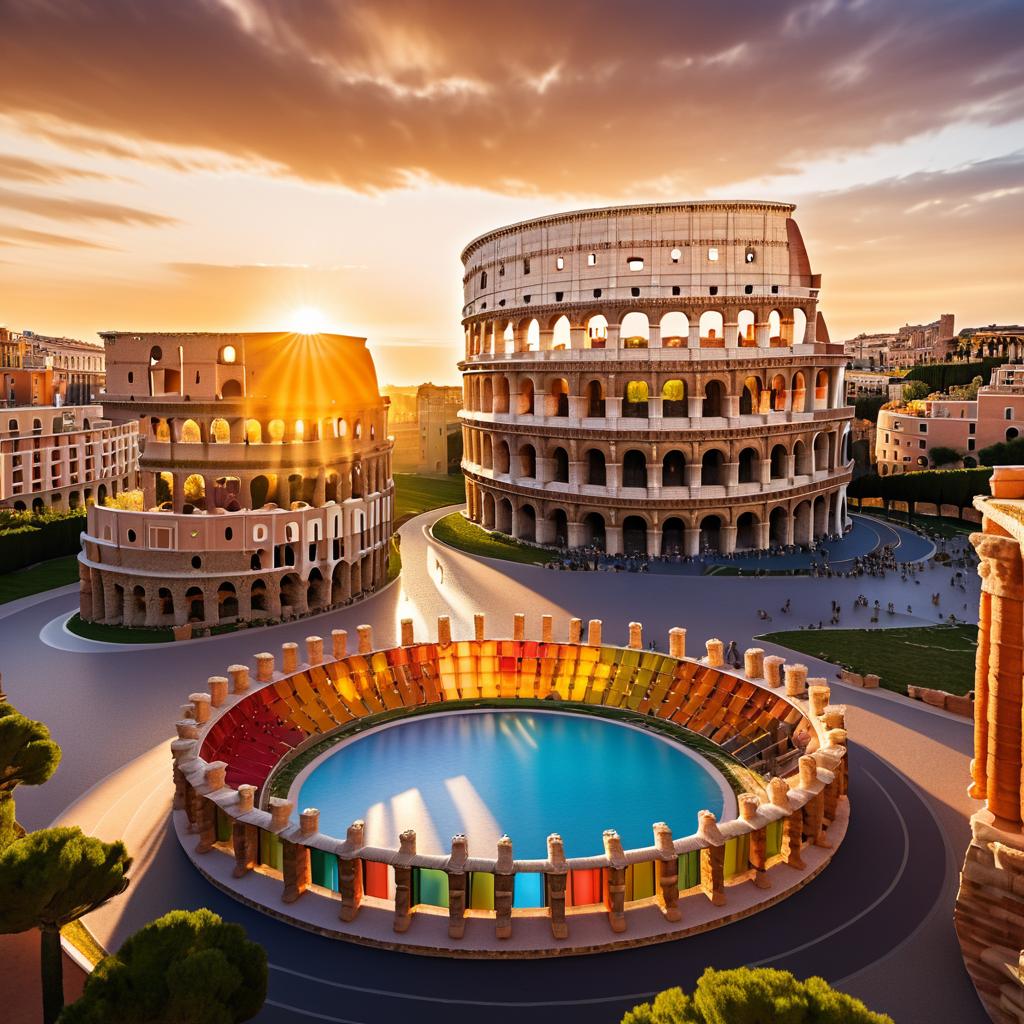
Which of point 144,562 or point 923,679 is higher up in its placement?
point 144,562

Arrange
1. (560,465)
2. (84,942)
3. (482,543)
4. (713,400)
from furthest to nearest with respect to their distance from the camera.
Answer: (560,465) < (482,543) < (713,400) < (84,942)

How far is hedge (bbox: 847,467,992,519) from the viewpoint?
67.5 metres

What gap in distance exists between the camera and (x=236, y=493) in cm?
4534

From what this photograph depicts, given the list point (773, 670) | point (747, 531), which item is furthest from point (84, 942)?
point (747, 531)

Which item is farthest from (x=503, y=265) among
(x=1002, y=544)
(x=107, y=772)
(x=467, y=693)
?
(x=1002, y=544)

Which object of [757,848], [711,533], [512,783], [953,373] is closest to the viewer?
[757,848]

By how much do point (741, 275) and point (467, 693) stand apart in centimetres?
3608

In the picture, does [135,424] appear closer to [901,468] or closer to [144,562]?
[144,562]

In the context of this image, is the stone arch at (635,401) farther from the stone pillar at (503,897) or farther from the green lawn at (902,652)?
the stone pillar at (503,897)

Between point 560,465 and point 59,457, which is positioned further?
point 59,457

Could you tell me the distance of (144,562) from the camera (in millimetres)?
38531

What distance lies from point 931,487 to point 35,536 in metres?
69.6

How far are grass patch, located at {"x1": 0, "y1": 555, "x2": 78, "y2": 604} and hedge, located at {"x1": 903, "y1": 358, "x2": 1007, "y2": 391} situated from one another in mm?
120348

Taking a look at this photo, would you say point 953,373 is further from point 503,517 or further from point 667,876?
point 667,876
